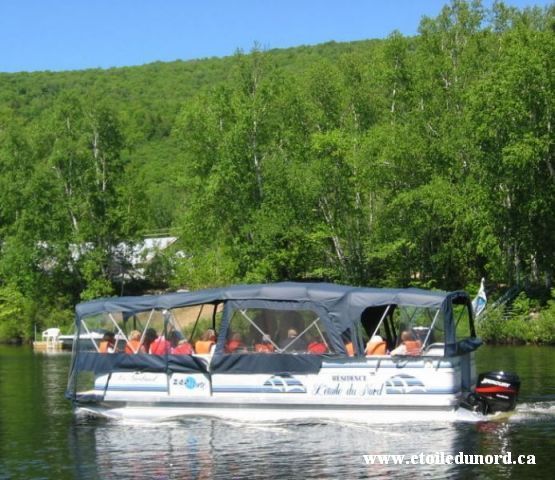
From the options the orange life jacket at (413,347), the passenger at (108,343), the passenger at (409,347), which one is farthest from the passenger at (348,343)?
the passenger at (108,343)

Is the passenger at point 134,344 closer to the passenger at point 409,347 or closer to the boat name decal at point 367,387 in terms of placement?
the boat name decal at point 367,387

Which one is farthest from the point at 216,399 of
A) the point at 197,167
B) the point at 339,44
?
the point at 339,44

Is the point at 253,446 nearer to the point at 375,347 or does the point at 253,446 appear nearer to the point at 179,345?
the point at 375,347

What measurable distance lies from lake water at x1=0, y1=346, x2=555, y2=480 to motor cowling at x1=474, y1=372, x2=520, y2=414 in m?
0.44

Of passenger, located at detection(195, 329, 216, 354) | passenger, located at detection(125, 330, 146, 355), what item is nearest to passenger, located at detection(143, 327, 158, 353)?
passenger, located at detection(125, 330, 146, 355)

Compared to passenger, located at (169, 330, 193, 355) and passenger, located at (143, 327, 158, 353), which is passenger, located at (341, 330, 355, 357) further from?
passenger, located at (143, 327, 158, 353)

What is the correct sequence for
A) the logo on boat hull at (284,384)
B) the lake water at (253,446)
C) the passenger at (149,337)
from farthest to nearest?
the passenger at (149,337), the logo on boat hull at (284,384), the lake water at (253,446)

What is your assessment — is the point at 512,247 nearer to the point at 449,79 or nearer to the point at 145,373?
the point at 449,79

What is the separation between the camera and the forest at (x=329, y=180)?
171ft

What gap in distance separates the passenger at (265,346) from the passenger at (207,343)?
1370 millimetres

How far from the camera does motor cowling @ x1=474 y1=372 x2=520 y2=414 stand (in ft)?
75.6

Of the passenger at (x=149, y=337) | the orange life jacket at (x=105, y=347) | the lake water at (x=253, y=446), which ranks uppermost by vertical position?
the passenger at (x=149, y=337)

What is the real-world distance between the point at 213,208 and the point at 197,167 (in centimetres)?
312

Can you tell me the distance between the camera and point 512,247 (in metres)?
54.4
